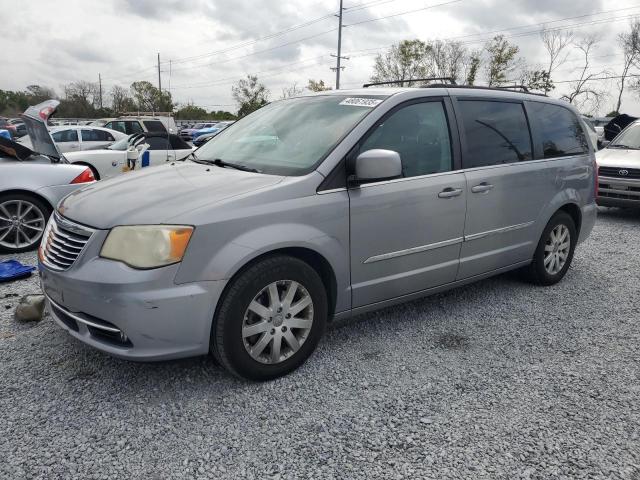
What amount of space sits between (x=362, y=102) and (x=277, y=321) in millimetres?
1585

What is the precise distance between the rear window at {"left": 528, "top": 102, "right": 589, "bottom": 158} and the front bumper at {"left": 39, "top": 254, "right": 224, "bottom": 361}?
10.7 feet

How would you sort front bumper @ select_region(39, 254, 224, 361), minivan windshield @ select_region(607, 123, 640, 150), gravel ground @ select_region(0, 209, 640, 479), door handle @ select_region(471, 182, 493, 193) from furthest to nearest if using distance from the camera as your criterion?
minivan windshield @ select_region(607, 123, 640, 150) < door handle @ select_region(471, 182, 493, 193) < front bumper @ select_region(39, 254, 224, 361) < gravel ground @ select_region(0, 209, 640, 479)

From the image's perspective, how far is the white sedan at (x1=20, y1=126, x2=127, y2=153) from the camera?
14477mm

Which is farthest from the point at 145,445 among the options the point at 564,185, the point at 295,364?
the point at 564,185

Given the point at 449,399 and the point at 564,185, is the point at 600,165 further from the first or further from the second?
the point at 449,399

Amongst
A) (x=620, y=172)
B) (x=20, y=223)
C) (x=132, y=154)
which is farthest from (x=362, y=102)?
(x=132, y=154)

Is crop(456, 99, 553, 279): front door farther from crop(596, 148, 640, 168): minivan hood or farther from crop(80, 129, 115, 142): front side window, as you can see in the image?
crop(80, 129, 115, 142): front side window

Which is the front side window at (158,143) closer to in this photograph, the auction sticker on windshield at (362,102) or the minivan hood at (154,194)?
the minivan hood at (154,194)

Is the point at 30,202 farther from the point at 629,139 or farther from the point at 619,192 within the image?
the point at 629,139

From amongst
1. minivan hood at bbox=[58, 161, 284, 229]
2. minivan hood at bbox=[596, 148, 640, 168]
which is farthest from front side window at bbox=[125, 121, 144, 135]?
minivan hood at bbox=[58, 161, 284, 229]

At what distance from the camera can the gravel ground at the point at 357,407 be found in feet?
7.53

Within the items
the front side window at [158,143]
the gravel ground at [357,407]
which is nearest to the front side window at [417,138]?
the gravel ground at [357,407]

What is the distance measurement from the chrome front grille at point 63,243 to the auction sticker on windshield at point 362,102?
185 centimetres

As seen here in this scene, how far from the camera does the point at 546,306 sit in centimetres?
430
